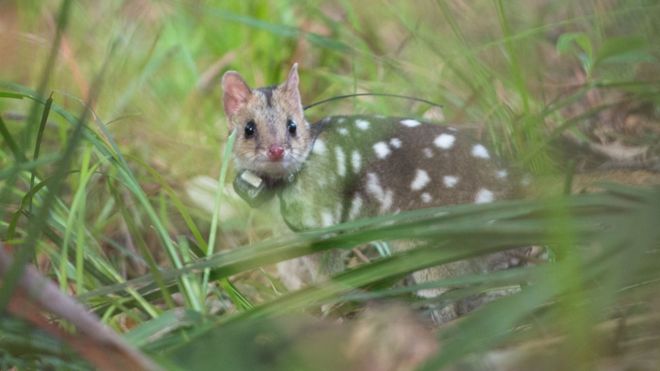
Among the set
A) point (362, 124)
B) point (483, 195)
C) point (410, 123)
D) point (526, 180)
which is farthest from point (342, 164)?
point (526, 180)

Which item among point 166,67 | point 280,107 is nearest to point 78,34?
point 166,67

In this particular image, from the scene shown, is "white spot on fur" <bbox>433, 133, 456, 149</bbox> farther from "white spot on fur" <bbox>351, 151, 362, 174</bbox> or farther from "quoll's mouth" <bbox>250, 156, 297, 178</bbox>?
"quoll's mouth" <bbox>250, 156, 297, 178</bbox>

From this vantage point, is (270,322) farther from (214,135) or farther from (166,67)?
(166,67)

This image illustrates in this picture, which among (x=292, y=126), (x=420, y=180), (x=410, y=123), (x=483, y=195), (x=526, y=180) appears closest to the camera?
(x=526, y=180)

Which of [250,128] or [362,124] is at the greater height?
[250,128]

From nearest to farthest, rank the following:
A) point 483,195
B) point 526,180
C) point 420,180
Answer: point 526,180, point 483,195, point 420,180

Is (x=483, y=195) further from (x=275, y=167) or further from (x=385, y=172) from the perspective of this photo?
(x=275, y=167)
